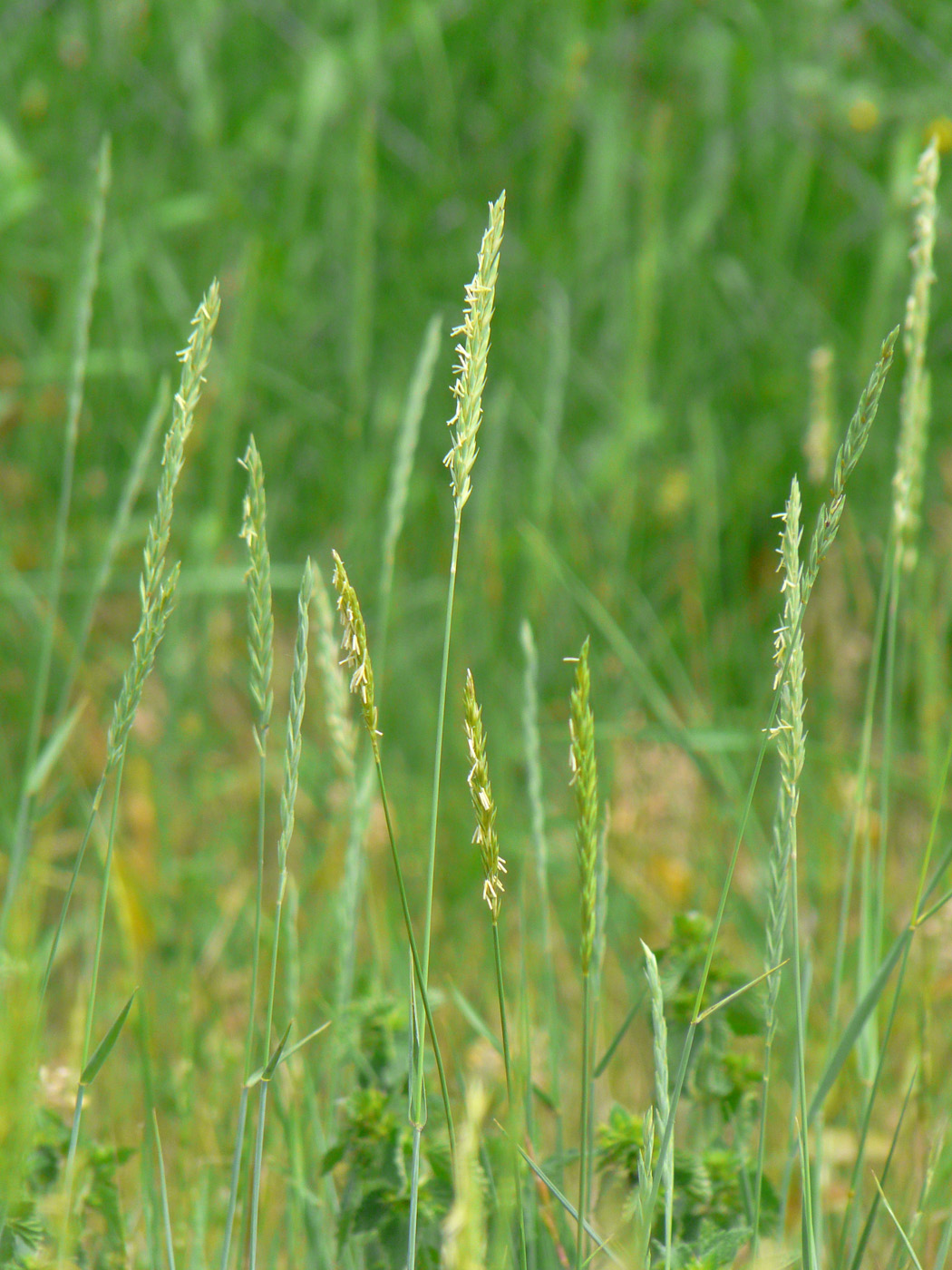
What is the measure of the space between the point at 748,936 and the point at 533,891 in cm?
52

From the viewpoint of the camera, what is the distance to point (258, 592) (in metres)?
0.58

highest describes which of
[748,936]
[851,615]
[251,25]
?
[251,25]

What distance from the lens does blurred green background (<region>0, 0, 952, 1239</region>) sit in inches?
69.1

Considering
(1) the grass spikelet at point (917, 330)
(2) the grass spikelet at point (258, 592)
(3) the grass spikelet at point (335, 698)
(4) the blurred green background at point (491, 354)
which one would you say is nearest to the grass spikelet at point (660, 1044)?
(2) the grass spikelet at point (258, 592)

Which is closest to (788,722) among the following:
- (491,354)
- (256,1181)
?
(256,1181)

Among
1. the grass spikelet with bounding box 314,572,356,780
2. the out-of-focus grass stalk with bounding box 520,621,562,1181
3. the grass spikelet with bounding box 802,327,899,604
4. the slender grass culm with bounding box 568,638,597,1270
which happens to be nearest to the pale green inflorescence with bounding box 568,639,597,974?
the slender grass culm with bounding box 568,638,597,1270

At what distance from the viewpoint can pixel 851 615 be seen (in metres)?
2.14

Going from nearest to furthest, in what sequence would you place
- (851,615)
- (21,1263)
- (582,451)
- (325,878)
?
(21,1263) → (325,878) → (851,615) → (582,451)

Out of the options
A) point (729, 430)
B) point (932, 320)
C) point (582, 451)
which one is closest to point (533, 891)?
point (582, 451)

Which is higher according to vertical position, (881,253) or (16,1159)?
(881,253)

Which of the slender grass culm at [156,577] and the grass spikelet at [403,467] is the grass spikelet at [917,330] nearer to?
the grass spikelet at [403,467]

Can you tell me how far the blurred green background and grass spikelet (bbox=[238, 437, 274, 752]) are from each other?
93 cm

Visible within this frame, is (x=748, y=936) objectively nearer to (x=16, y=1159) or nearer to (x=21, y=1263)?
(x=21, y=1263)

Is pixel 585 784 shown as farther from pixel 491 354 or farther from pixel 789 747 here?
pixel 491 354
